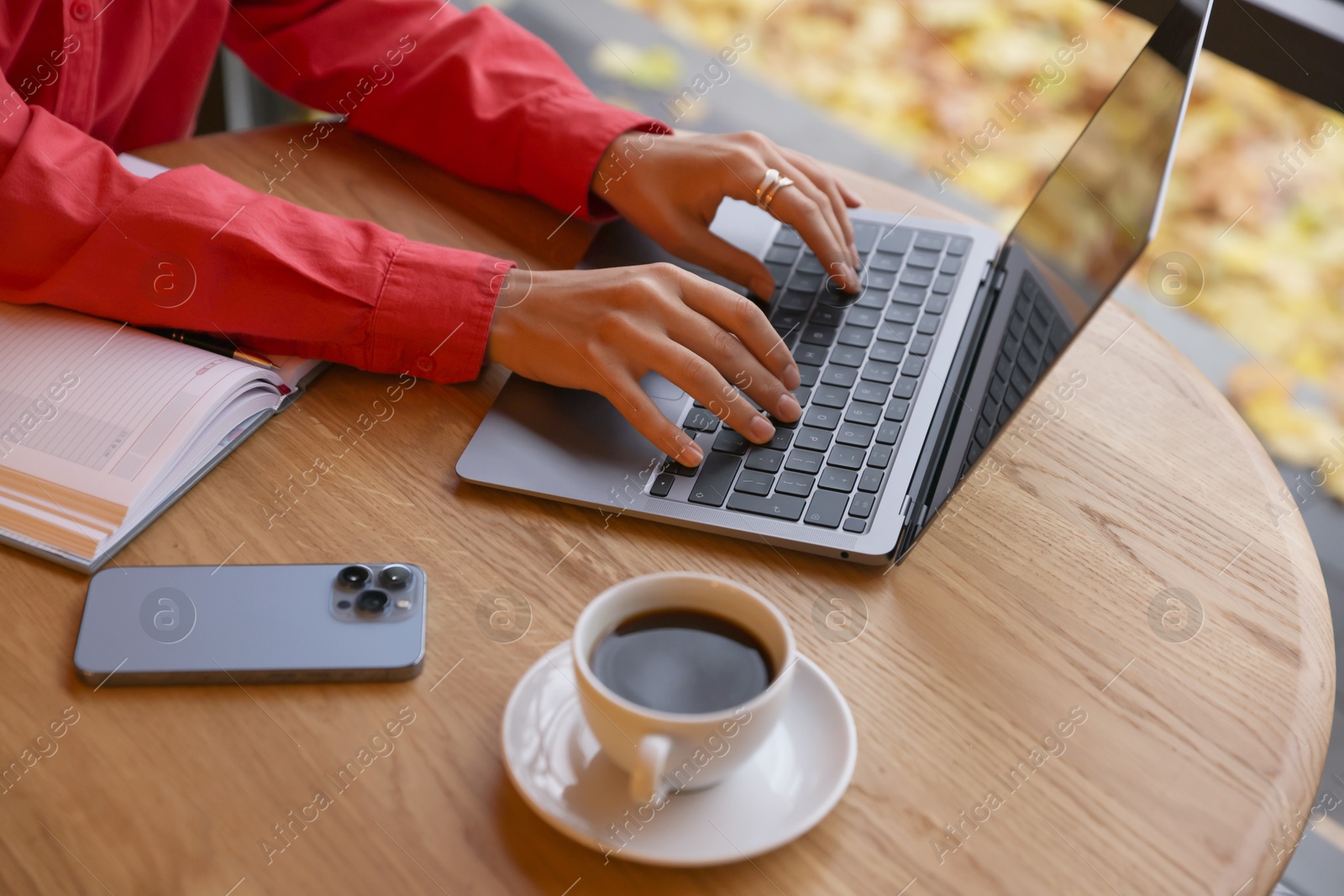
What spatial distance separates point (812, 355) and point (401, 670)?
1.34ft

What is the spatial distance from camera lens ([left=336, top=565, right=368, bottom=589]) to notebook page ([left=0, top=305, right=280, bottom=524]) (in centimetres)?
15

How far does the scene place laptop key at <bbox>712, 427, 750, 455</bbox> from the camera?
72 centimetres

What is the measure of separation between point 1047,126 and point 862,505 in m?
1.66

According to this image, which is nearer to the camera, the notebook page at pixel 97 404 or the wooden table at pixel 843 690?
the wooden table at pixel 843 690

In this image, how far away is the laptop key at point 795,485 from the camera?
682 millimetres

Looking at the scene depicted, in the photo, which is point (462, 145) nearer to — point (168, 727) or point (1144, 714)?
point (168, 727)

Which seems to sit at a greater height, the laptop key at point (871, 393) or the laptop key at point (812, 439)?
the laptop key at point (871, 393)

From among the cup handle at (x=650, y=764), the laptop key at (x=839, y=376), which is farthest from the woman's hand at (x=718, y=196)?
the cup handle at (x=650, y=764)

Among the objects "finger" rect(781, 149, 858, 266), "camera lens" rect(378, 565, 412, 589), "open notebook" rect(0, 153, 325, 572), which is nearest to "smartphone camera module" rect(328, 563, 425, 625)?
"camera lens" rect(378, 565, 412, 589)

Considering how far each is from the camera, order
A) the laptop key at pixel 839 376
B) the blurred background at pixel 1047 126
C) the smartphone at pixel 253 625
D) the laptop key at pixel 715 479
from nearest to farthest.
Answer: the smartphone at pixel 253 625
the laptop key at pixel 715 479
the laptop key at pixel 839 376
the blurred background at pixel 1047 126

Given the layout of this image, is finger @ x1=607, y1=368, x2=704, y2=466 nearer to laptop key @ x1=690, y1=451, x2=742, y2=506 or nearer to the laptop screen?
laptop key @ x1=690, y1=451, x2=742, y2=506

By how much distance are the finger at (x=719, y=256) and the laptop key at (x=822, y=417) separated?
158 millimetres

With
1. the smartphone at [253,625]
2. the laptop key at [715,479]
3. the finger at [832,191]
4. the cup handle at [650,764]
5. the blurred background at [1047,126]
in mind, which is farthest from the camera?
the blurred background at [1047,126]

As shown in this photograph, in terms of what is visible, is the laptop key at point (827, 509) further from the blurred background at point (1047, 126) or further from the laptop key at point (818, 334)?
the blurred background at point (1047, 126)
